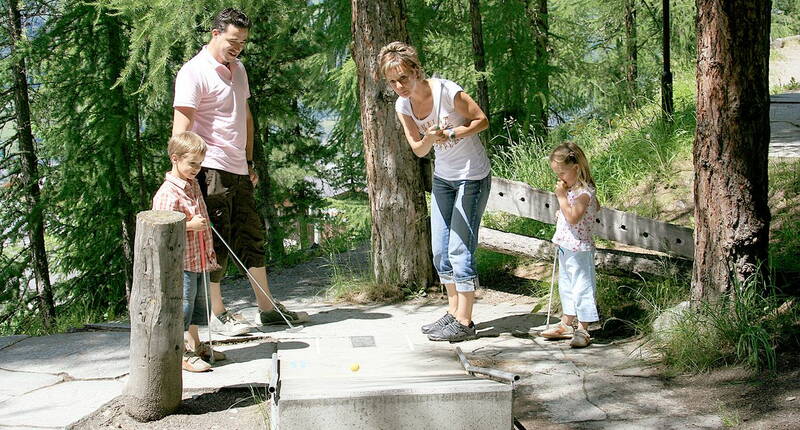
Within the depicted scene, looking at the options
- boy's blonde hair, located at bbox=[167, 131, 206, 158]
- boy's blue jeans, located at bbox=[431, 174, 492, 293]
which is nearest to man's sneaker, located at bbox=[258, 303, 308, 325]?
boy's blue jeans, located at bbox=[431, 174, 492, 293]

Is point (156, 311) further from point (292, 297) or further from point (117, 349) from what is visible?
point (292, 297)

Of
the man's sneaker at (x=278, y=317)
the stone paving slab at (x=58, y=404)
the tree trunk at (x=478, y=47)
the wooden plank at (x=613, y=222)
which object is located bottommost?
the stone paving slab at (x=58, y=404)

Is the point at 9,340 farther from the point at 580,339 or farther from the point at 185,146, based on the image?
the point at 580,339

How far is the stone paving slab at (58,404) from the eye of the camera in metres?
4.11

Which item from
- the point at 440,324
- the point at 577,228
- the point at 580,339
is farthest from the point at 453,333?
the point at 577,228

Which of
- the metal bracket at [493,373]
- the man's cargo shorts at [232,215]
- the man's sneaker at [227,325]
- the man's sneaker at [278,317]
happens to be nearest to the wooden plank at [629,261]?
Answer: the metal bracket at [493,373]

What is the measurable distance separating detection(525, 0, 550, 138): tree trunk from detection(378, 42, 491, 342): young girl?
17.8 ft

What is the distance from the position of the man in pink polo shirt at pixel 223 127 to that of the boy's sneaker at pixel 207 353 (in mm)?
466

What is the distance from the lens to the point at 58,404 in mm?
4367

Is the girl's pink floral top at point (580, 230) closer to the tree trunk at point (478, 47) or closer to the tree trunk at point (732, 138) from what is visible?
the tree trunk at point (732, 138)

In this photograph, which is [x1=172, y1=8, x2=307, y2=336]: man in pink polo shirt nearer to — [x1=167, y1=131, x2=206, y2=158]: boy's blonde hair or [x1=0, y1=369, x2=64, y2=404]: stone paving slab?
[x1=167, y1=131, x2=206, y2=158]: boy's blonde hair

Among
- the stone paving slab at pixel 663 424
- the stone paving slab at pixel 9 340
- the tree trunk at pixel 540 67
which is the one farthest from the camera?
the tree trunk at pixel 540 67

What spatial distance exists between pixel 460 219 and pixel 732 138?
1.72m

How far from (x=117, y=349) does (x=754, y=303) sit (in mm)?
4012
